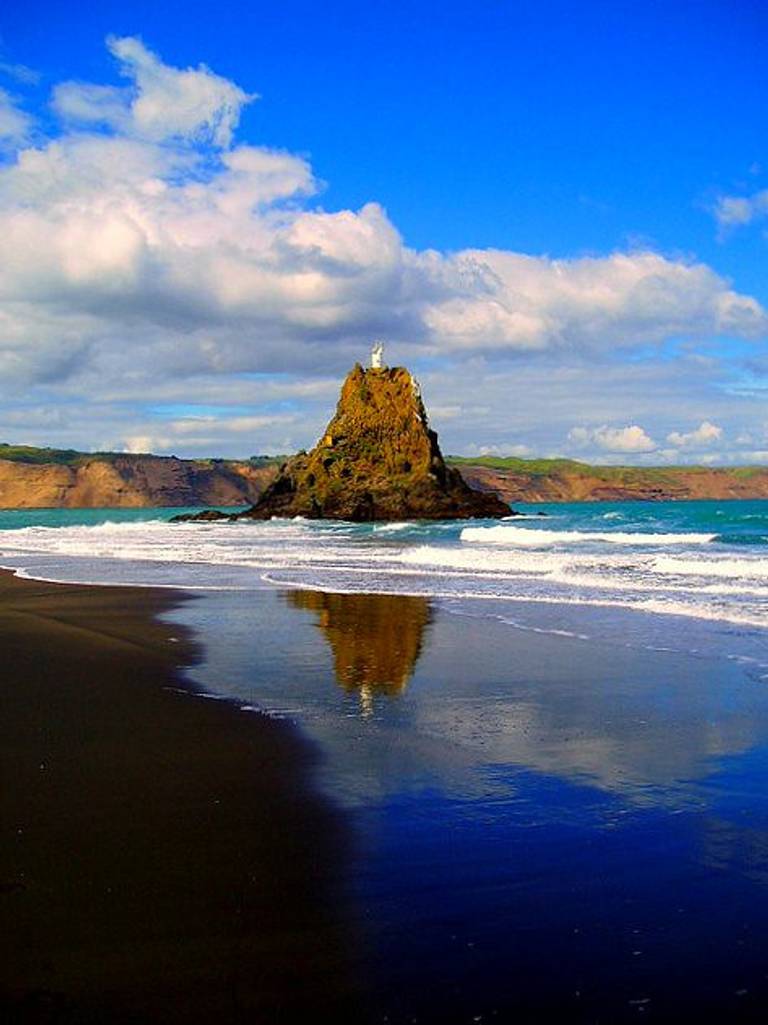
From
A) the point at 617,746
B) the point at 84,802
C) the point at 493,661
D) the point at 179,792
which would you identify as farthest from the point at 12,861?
the point at 493,661

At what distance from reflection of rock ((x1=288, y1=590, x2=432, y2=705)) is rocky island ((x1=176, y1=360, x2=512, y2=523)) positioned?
64.6 meters

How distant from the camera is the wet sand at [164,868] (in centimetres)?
355

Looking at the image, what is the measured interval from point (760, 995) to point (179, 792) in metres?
3.85

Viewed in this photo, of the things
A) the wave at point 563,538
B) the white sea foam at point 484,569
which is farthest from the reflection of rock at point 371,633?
the wave at point 563,538

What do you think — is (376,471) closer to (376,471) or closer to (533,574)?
(376,471)

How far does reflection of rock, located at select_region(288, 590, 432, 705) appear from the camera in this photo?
34.5 feet

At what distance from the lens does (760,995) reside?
11.7 feet

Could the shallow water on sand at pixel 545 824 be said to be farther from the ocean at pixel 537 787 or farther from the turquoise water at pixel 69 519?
the turquoise water at pixel 69 519

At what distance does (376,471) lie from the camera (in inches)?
3625

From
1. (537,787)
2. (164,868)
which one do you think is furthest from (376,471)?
(164,868)

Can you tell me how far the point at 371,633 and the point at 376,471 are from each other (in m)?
78.1

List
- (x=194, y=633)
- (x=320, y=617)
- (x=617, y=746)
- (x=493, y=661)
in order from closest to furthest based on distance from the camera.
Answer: (x=617, y=746)
(x=493, y=661)
(x=194, y=633)
(x=320, y=617)

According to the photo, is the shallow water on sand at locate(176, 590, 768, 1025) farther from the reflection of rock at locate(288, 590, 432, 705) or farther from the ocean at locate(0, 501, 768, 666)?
the ocean at locate(0, 501, 768, 666)

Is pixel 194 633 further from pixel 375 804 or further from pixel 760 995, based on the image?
pixel 760 995
